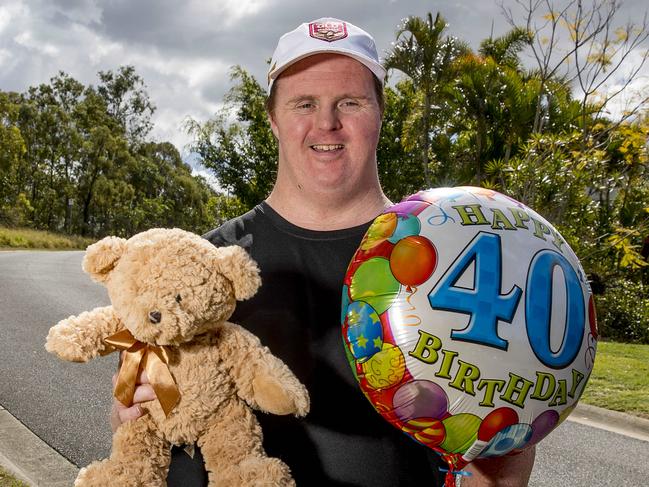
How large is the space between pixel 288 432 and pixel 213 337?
353 millimetres

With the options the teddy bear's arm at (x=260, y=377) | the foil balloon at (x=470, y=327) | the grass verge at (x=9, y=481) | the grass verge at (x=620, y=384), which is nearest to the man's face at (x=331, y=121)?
the foil balloon at (x=470, y=327)

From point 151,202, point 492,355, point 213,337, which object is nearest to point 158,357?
point 213,337

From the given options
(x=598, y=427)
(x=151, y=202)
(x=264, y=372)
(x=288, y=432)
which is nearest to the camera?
(x=264, y=372)

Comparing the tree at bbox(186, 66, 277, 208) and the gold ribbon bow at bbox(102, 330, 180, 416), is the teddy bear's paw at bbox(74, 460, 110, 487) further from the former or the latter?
the tree at bbox(186, 66, 277, 208)

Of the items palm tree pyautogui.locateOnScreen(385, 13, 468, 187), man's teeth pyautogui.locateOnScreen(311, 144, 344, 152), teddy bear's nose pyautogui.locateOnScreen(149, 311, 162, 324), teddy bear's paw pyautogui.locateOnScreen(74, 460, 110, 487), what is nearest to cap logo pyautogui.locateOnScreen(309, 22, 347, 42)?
man's teeth pyautogui.locateOnScreen(311, 144, 344, 152)

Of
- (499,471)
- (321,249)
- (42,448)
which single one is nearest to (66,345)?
(321,249)

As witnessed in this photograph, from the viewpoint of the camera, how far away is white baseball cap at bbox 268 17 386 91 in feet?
6.19

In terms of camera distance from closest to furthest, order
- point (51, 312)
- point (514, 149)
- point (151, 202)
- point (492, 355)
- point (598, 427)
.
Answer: point (492, 355), point (598, 427), point (51, 312), point (514, 149), point (151, 202)

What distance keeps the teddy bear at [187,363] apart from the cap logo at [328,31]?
697 mm

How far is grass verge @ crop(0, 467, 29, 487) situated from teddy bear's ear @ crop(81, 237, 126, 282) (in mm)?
3721

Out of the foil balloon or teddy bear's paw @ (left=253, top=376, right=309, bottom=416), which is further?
teddy bear's paw @ (left=253, top=376, right=309, bottom=416)

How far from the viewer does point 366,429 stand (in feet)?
5.84

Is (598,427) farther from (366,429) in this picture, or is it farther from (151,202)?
(151,202)

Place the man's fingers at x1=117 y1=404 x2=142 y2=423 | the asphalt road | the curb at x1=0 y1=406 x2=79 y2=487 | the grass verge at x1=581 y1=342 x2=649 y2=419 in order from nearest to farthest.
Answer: the man's fingers at x1=117 y1=404 x2=142 y2=423
the curb at x1=0 y1=406 x2=79 y2=487
the asphalt road
the grass verge at x1=581 y1=342 x2=649 y2=419
